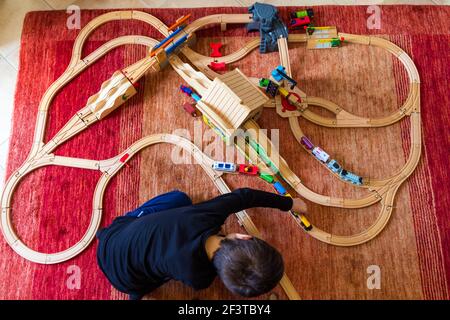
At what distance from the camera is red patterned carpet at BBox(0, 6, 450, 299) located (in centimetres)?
184

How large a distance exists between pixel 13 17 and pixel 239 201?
1757 millimetres

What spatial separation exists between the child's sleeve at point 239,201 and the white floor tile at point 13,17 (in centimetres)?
155

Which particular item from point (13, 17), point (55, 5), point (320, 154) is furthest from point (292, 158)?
point (13, 17)

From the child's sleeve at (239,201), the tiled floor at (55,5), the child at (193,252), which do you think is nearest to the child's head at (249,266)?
the child at (193,252)

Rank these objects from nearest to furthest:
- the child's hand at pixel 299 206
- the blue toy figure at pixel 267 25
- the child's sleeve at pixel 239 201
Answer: the child's sleeve at pixel 239 201, the child's hand at pixel 299 206, the blue toy figure at pixel 267 25

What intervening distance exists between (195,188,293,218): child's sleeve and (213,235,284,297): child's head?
0.67 ft

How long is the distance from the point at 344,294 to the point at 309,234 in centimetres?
31

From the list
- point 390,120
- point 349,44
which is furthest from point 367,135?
point 349,44

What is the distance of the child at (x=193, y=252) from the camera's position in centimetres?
127

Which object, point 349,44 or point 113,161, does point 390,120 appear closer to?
point 349,44

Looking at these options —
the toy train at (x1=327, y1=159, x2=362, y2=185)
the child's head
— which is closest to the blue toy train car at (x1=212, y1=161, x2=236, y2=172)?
the toy train at (x1=327, y1=159, x2=362, y2=185)

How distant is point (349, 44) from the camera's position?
2.12 meters

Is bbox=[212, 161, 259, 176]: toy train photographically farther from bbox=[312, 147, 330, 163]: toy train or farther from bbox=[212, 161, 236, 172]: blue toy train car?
bbox=[312, 147, 330, 163]: toy train

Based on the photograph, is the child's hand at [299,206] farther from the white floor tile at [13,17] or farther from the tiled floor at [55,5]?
the white floor tile at [13,17]
